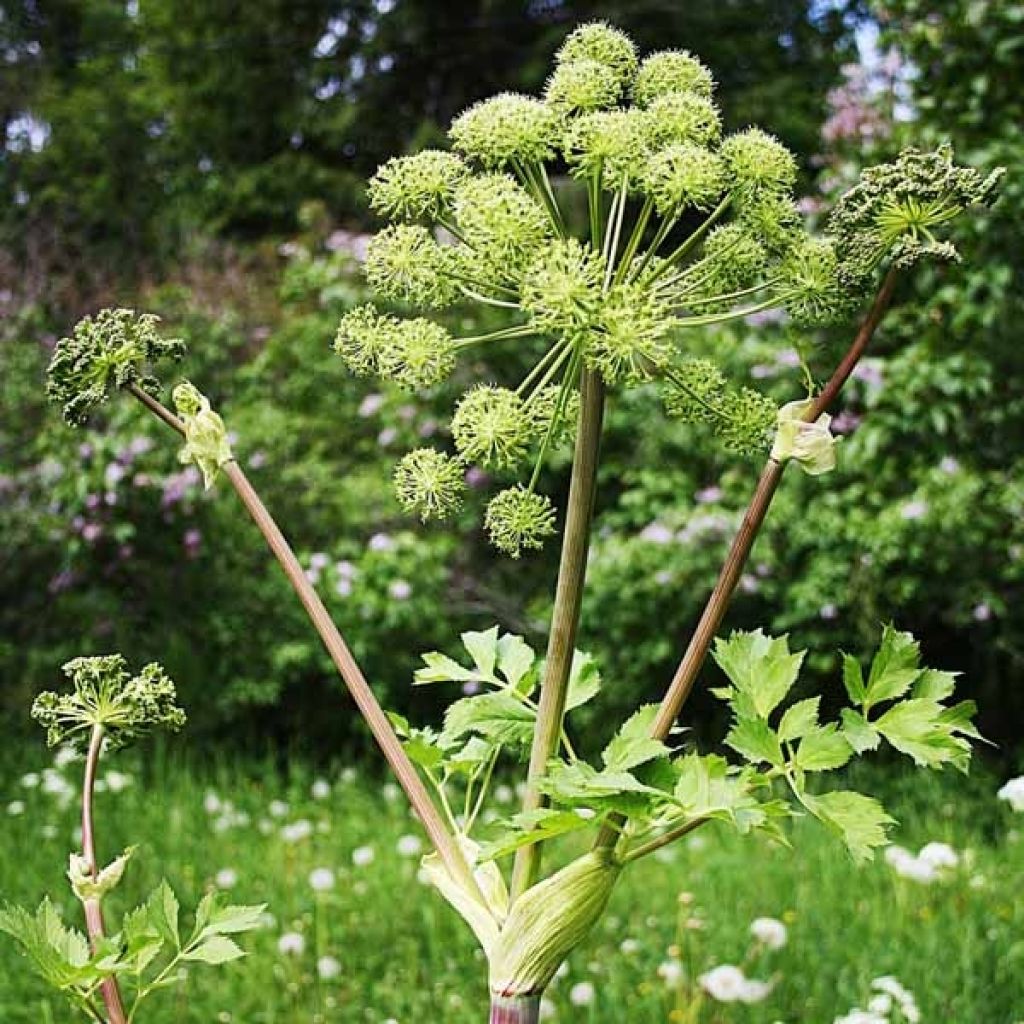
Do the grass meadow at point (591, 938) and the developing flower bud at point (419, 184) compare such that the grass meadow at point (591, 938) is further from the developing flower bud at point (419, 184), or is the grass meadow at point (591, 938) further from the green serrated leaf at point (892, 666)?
the developing flower bud at point (419, 184)

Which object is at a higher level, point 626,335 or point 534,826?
point 626,335

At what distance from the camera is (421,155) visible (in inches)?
41.4

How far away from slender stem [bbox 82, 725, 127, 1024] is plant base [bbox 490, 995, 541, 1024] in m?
0.30

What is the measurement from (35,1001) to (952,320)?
3753 millimetres

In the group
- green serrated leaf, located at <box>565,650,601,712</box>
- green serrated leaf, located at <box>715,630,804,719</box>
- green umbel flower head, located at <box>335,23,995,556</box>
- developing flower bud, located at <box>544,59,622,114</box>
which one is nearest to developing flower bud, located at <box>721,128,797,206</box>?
green umbel flower head, located at <box>335,23,995,556</box>

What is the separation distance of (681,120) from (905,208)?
173 mm

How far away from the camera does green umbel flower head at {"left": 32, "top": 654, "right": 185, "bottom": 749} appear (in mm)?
1157

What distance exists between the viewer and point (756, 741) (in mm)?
1062

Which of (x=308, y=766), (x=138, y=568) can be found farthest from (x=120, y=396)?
(x=308, y=766)

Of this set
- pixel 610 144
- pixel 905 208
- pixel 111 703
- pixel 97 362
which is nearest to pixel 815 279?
pixel 905 208

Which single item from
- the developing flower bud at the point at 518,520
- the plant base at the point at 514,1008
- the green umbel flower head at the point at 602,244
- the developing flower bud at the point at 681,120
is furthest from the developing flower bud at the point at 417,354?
the plant base at the point at 514,1008

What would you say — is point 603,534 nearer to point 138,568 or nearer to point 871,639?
point 871,639

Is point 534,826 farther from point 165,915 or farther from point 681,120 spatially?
point 681,120

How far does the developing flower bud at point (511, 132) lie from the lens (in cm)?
100
